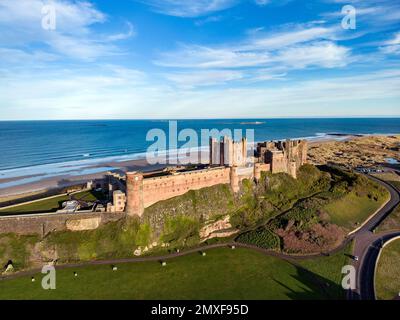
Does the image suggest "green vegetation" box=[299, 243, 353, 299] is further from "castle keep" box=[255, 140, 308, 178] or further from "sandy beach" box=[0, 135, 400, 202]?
"sandy beach" box=[0, 135, 400, 202]

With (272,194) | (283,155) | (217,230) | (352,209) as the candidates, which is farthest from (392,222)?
(217,230)

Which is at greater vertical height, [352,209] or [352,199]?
[352,199]

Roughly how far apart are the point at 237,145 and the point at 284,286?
1081 inches

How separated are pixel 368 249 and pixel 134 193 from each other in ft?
112

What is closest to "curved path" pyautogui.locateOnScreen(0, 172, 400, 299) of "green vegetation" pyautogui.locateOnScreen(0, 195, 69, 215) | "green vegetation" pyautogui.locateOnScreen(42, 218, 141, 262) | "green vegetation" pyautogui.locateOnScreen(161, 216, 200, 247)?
"green vegetation" pyautogui.locateOnScreen(42, 218, 141, 262)

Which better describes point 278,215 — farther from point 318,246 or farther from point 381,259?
point 381,259

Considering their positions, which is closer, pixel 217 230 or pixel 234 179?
pixel 217 230

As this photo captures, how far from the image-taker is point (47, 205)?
43.2 meters

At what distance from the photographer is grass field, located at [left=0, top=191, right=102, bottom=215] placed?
40.6 meters

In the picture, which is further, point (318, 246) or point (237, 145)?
point (237, 145)

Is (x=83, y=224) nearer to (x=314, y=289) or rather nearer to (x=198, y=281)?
(x=198, y=281)

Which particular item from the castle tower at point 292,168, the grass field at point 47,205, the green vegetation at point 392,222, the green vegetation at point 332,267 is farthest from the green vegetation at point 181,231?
the green vegetation at point 392,222
